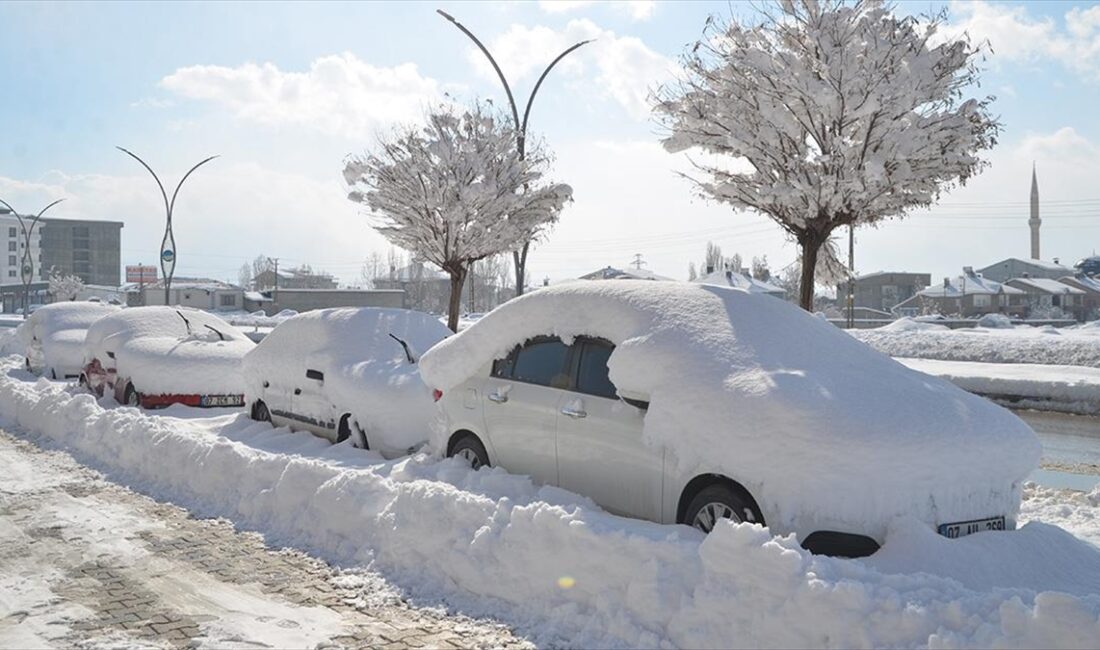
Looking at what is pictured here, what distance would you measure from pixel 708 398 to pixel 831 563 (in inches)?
57.1

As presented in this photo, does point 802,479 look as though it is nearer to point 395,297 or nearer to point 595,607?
point 595,607

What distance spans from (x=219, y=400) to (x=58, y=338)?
831 cm

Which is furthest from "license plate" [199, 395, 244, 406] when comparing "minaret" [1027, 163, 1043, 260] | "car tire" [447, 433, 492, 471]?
"minaret" [1027, 163, 1043, 260]

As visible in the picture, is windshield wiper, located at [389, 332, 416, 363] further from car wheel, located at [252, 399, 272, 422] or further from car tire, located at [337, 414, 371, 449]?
car wheel, located at [252, 399, 272, 422]

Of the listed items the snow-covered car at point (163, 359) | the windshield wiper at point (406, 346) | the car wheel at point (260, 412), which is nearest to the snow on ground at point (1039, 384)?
the windshield wiper at point (406, 346)

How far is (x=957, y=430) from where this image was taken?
547cm

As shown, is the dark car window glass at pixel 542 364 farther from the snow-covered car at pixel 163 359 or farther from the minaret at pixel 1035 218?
the minaret at pixel 1035 218

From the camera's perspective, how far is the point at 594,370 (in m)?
6.64

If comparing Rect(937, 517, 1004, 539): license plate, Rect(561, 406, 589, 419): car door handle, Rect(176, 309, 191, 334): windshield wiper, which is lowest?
Rect(937, 517, 1004, 539): license plate

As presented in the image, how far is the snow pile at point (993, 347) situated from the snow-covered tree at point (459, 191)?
34.6 feet

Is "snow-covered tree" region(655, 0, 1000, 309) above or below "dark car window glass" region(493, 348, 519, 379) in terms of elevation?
above

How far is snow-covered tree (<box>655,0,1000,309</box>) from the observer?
1170 centimetres

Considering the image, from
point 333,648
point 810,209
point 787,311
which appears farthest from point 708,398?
point 810,209

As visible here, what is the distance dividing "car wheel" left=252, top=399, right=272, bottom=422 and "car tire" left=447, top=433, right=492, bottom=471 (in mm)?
4388
